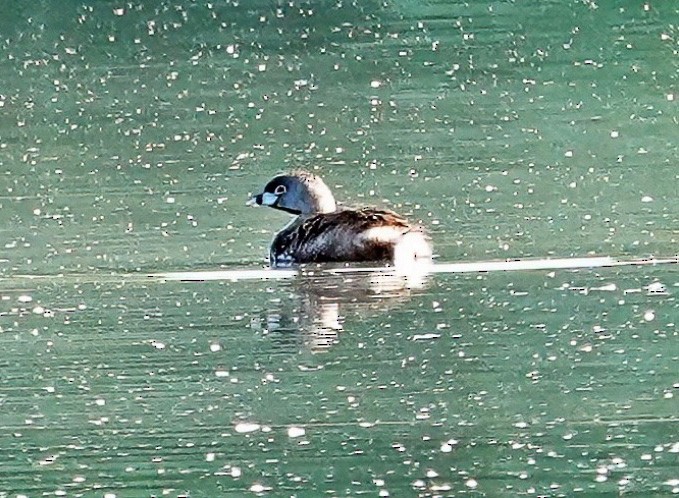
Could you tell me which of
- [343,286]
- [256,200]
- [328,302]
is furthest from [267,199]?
[328,302]

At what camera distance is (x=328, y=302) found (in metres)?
6.80

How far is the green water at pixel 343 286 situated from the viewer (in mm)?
5027

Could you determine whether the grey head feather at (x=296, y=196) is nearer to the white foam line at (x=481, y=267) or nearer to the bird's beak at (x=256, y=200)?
the bird's beak at (x=256, y=200)

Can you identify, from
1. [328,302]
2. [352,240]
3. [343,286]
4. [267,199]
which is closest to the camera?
[328,302]

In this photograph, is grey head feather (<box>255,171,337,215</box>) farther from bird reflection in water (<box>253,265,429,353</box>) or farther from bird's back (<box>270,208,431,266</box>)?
bird reflection in water (<box>253,265,429,353</box>)

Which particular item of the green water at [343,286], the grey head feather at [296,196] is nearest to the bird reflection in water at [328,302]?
the green water at [343,286]

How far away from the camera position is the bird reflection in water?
20.4ft

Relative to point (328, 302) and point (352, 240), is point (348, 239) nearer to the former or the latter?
point (352, 240)

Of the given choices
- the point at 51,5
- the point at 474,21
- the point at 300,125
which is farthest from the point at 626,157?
the point at 51,5

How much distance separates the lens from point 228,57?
14398 millimetres

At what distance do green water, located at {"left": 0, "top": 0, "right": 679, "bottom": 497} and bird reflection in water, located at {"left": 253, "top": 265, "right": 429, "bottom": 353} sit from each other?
2 cm

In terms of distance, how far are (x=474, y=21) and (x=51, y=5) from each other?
3.06 meters

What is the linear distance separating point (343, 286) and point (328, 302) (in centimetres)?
37

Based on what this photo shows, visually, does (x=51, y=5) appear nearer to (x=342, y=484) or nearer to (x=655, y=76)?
(x=655, y=76)
